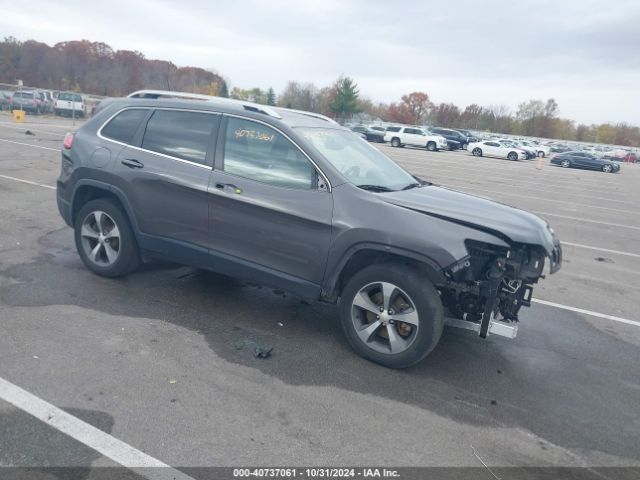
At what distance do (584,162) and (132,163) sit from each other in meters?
40.6

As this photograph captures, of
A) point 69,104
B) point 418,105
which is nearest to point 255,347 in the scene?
point 69,104

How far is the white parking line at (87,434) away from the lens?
9.14 ft

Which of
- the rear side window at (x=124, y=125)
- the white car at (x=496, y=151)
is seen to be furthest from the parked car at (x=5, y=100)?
the rear side window at (x=124, y=125)

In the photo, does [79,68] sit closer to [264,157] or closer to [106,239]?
[106,239]

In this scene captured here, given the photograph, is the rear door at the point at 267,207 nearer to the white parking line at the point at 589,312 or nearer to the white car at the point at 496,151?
the white parking line at the point at 589,312

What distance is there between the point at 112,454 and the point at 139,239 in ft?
8.43

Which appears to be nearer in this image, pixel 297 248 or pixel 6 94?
pixel 297 248

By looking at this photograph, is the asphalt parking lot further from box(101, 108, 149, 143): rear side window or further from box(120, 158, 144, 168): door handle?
box(101, 108, 149, 143): rear side window

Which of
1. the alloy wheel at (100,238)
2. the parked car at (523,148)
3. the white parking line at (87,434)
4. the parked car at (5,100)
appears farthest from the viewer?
the parked car at (523,148)

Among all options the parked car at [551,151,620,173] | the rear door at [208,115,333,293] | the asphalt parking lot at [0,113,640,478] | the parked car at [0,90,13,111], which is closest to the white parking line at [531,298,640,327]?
the asphalt parking lot at [0,113,640,478]

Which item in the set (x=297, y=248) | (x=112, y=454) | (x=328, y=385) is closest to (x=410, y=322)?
(x=328, y=385)

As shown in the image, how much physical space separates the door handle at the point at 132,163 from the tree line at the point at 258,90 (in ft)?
160

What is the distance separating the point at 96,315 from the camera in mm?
4574

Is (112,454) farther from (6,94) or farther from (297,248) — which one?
(6,94)
